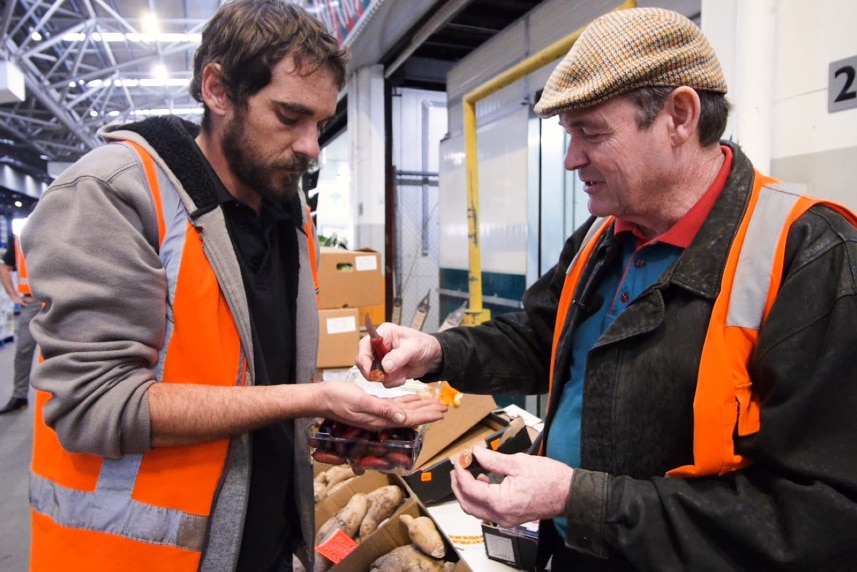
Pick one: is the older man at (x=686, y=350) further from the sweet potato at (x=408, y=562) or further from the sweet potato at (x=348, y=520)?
the sweet potato at (x=348, y=520)

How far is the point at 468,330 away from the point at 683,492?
2.25ft

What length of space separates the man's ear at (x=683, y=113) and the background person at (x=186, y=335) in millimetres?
778

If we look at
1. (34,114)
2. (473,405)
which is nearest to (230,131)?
(473,405)

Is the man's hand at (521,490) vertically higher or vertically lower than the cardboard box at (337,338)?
higher

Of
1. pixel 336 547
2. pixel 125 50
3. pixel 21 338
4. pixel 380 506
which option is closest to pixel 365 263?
pixel 380 506

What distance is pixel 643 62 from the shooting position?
2.91 ft

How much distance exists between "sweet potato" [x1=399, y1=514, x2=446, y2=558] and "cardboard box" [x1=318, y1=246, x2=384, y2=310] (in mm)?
2049

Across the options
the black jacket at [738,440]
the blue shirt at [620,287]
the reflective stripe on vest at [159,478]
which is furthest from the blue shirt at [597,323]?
the reflective stripe on vest at [159,478]

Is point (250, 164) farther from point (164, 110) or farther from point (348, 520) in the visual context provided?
point (164, 110)

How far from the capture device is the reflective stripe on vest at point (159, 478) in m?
0.99

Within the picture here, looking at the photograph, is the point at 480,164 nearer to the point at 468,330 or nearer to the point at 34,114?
the point at 468,330

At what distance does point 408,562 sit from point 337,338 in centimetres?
188

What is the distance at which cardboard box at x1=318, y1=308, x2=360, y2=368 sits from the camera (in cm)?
346

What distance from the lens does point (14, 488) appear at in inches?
146
